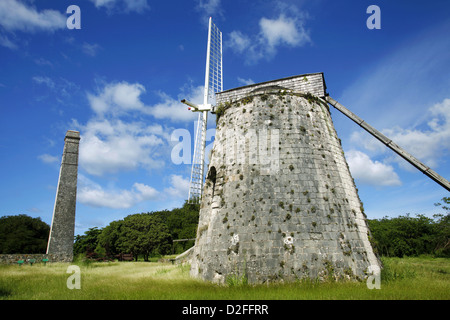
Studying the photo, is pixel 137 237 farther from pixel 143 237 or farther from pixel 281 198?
pixel 281 198

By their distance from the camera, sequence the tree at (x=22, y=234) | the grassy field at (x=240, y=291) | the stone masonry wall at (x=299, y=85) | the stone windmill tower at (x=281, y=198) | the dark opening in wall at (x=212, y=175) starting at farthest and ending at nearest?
the tree at (x=22, y=234)
the stone masonry wall at (x=299, y=85)
the dark opening in wall at (x=212, y=175)
the stone windmill tower at (x=281, y=198)
the grassy field at (x=240, y=291)

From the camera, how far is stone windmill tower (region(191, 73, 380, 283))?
962 cm

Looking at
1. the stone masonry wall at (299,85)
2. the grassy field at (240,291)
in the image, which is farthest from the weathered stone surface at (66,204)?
the stone masonry wall at (299,85)

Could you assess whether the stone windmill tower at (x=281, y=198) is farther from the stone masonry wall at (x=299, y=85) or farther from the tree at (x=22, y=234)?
the tree at (x=22, y=234)

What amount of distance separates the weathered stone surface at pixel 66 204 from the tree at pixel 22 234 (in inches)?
794

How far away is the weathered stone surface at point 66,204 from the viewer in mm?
19812

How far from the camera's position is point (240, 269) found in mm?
9812

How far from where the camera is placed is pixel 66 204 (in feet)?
67.8

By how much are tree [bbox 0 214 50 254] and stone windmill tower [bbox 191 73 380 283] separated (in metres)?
33.7

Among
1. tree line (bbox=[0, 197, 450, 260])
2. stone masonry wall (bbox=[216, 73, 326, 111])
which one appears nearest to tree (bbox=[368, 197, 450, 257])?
tree line (bbox=[0, 197, 450, 260])

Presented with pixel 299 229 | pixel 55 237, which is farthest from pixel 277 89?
pixel 55 237

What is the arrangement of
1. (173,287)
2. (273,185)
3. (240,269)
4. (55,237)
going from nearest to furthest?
(173,287) < (240,269) < (273,185) < (55,237)
